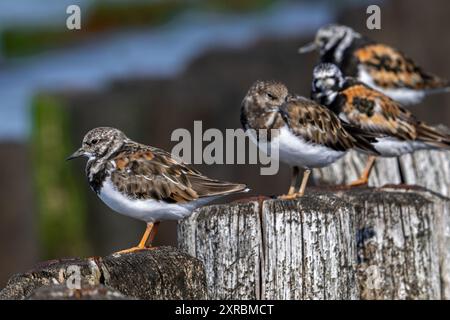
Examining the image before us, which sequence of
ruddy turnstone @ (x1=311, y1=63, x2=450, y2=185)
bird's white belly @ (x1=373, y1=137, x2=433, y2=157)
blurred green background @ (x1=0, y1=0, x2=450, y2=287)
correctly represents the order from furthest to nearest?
blurred green background @ (x1=0, y1=0, x2=450, y2=287) < ruddy turnstone @ (x1=311, y1=63, x2=450, y2=185) < bird's white belly @ (x1=373, y1=137, x2=433, y2=157)

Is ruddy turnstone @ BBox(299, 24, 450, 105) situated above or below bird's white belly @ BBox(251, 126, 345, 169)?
above

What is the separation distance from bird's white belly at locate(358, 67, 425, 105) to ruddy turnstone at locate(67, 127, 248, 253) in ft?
15.9

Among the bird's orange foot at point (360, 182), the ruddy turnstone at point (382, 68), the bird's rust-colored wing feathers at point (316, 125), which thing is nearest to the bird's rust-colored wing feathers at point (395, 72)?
the ruddy turnstone at point (382, 68)

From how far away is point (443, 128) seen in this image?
9344 mm

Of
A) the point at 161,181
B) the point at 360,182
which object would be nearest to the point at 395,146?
the point at 360,182

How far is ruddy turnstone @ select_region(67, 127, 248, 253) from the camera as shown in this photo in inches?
266

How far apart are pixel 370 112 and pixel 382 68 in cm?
237

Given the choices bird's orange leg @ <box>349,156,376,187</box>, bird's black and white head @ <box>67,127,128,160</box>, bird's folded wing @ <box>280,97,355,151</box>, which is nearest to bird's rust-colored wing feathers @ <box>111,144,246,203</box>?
bird's black and white head @ <box>67,127,128,160</box>

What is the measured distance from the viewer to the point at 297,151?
25.0 feet

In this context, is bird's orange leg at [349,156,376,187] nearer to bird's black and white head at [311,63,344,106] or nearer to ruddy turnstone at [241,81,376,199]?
ruddy turnstone at [241,81,376,199]

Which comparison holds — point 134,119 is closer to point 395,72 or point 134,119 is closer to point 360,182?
point 395,72
